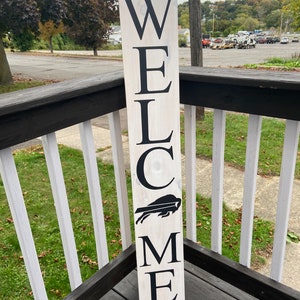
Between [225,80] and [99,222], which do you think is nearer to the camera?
[225,80]

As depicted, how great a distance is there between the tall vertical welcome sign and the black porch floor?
0.26 meters

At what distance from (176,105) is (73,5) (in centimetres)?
1021

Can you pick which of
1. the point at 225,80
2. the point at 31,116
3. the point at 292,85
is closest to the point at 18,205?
the point at 31,116

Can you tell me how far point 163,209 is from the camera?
3.82 feet

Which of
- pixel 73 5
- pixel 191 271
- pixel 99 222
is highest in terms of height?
pixel 73 5

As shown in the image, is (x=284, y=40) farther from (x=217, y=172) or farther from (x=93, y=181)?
(x=93, y=181)

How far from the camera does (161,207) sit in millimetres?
1159

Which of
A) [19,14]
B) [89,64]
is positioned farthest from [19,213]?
[89,64]

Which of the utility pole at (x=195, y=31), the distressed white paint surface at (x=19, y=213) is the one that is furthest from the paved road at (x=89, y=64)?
the distressed white paint surface at (x=19, y=213)

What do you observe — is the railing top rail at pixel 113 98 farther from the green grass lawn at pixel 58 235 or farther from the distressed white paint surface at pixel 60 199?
the green grass lawn at pixel 58 235

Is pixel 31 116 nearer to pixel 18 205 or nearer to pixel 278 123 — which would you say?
pixel 18 205

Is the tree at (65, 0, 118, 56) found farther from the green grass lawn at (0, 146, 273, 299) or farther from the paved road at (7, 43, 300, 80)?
the green grass lawn at (0, 146, 273, 299)

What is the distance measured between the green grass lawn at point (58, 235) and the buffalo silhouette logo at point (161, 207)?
3.45 ft

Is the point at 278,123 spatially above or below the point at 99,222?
below
